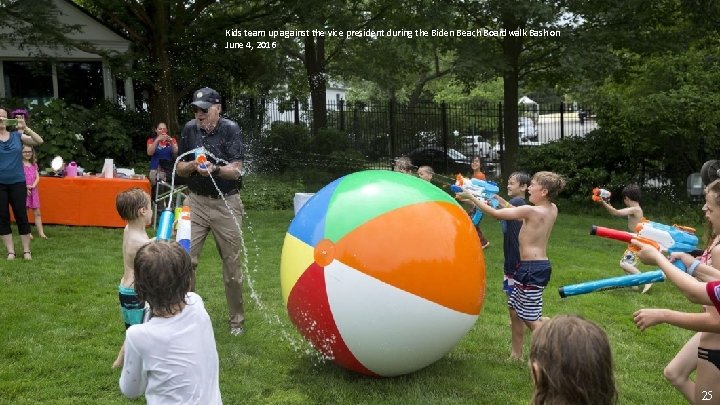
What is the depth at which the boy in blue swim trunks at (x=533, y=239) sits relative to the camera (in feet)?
17.0

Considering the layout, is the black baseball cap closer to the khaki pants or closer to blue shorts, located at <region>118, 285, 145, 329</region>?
the khaki pants

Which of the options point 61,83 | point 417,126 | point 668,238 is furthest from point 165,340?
point 61,83

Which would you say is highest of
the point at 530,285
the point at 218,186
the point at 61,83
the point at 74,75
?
the point at 74,75

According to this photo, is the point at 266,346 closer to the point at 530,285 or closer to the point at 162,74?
the point at 530,285

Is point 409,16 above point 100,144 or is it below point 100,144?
above

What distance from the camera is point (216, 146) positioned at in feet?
19.1

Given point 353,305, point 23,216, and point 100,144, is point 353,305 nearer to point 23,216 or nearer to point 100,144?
point 23,216

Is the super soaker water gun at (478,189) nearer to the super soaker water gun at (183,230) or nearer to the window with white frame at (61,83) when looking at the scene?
the super soaker water gun at (183,230)

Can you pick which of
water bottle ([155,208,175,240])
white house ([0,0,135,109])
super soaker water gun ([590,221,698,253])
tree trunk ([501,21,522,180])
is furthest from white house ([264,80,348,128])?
super soaker water gun ([590,221,698,253])

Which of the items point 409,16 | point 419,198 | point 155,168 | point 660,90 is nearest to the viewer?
point 419,198

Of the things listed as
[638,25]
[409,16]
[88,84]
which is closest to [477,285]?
[409,16]

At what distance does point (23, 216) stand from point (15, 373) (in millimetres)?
4103

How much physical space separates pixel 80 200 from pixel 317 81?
390 inches

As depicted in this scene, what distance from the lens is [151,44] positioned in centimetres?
1603
